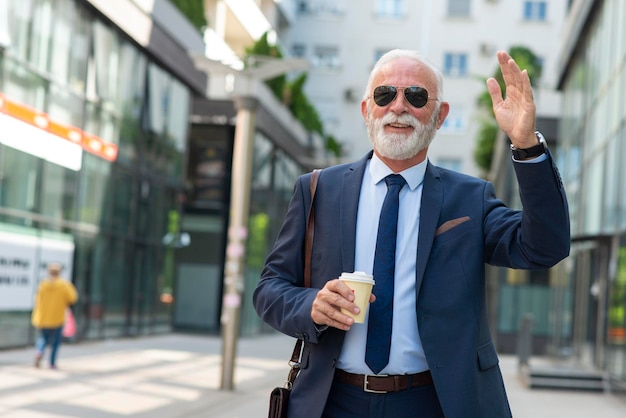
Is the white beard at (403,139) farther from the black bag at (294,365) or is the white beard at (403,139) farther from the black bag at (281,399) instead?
the black bag at (281,399)

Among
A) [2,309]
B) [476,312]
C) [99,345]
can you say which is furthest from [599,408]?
[476,312]

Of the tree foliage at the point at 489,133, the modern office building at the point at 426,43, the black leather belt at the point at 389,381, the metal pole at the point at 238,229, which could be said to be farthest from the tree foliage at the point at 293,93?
the black leather belt at the point at 389,381

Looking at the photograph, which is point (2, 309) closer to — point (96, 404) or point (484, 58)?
point (96, 404)

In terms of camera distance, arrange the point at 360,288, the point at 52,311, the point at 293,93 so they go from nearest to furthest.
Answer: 1. the point at 360,288
2. the point at 52,311
3. the point at 293,93

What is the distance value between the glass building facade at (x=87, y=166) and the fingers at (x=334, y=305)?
651 inches

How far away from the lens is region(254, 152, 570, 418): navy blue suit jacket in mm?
3104

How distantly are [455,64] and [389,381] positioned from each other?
170ft

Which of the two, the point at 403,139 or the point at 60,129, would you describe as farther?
the point at 60,129

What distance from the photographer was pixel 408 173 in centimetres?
347

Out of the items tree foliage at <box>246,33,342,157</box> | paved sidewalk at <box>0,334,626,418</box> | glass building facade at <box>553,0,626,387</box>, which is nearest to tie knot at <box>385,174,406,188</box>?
→ paved sidewalk at <box>0,334,626,418</box>

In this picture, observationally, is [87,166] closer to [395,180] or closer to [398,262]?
[395,180]

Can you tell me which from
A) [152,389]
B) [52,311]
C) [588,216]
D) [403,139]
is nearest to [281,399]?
[403,139]

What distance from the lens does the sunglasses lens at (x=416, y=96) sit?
3396 mm

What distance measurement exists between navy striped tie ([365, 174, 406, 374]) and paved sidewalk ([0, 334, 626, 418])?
823 centimetres
